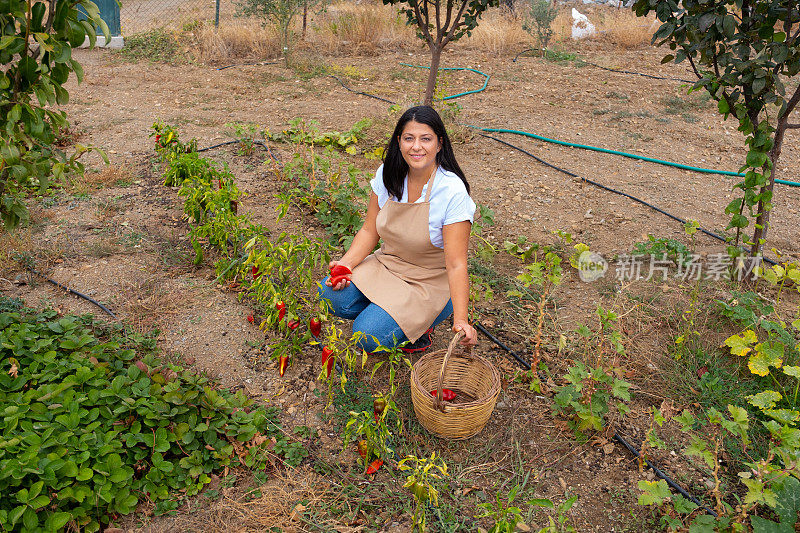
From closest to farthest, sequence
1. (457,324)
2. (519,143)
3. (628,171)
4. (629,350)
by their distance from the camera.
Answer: (457,324) → (629,350) → (628,171) → (519,143)

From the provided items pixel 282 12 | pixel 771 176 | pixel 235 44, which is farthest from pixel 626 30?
pixel 771 176

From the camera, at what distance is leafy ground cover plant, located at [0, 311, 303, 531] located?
1852 millimetres

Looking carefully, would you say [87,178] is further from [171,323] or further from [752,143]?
[752,143]

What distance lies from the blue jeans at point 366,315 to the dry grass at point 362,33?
6812 mm

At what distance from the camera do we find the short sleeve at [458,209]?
241 centimetres

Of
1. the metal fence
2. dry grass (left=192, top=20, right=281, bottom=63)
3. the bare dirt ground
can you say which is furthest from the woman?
the metal fence

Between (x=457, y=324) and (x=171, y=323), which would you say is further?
(x=171, y=323)

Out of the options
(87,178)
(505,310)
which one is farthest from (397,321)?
(87,178)

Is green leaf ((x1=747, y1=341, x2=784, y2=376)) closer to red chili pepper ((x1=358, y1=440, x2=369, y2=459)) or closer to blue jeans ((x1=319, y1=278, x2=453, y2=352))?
blue jeans ((x1=319, y1=278, x2=453, y2=352))

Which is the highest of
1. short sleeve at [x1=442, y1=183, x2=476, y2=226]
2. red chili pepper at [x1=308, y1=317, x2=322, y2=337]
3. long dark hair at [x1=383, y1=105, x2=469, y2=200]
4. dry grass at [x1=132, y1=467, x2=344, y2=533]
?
long dark hair at [x1=383, y1=105, x2=469, y2=200]

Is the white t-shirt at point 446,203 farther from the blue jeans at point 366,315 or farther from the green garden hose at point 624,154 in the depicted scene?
the green garden hose at point 624,154

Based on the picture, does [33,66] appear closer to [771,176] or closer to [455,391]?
[455,391]

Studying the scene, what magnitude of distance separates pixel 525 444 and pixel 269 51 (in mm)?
7375

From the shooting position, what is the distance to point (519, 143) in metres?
5.35
